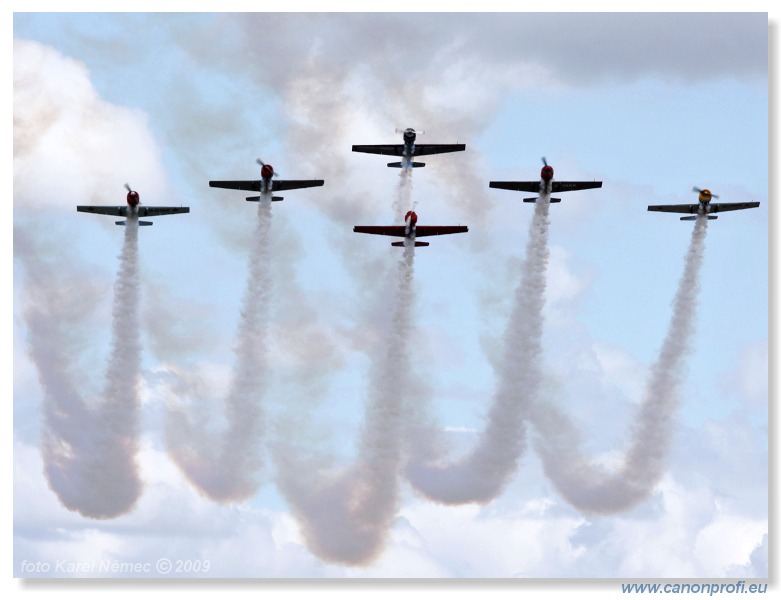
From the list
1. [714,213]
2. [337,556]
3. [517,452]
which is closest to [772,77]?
[714,213]

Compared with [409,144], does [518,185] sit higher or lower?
lower

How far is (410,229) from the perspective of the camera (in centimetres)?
13288

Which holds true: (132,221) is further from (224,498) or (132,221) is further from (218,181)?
(224,498)

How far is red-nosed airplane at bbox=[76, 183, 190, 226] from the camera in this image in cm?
13438

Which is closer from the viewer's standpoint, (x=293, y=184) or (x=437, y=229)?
(x=437, y=229)

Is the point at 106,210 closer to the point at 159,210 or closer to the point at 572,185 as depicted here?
the point at 159,210

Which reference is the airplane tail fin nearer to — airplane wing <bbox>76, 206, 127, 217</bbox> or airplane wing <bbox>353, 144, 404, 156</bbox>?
airplane wing <bbox>353, 144, 404, 156</bbox>

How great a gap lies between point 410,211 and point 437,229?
1561 millimetres

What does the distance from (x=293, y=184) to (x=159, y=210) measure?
21.8 ft

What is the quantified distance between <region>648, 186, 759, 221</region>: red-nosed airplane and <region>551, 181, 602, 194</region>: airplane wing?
324cm

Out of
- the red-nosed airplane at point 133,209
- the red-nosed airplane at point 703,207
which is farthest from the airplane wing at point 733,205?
the red-nosed airplane at point 133,209

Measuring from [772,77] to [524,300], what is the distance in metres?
17.8

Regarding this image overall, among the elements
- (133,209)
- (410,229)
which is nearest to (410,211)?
(410,229)

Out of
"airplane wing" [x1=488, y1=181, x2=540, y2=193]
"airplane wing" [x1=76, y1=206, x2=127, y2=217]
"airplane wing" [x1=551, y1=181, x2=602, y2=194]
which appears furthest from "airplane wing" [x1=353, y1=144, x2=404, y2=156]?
"airplane wing" [x1=76, y1=206, x2=127, y2=217]
